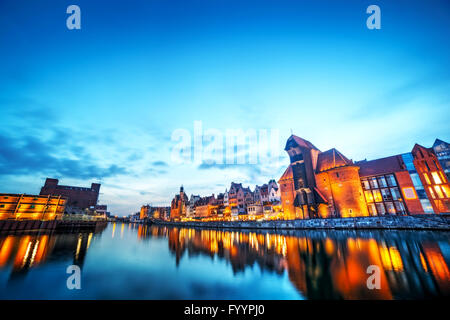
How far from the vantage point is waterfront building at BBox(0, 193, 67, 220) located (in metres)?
40.9

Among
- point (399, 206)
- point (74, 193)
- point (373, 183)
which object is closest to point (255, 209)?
point (373, 183)

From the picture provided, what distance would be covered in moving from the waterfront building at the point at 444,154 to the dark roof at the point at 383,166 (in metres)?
5.35

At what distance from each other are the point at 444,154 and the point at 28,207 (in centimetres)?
9424

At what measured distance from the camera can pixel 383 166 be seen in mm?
40531

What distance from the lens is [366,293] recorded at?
6.17 meters

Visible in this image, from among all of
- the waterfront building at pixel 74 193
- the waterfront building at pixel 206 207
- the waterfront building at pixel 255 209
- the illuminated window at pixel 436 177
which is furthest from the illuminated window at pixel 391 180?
the waterfront building at pixel 74 193

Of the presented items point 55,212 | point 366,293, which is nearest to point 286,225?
point 366,293

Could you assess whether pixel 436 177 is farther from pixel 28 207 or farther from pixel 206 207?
pixel 28 207

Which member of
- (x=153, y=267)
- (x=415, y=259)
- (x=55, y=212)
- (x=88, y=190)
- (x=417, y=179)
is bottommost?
(x=153, y=267)

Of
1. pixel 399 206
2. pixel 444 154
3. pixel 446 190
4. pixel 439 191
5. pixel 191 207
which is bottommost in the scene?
pixel 399 206

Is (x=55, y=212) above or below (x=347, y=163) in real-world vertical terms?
below
